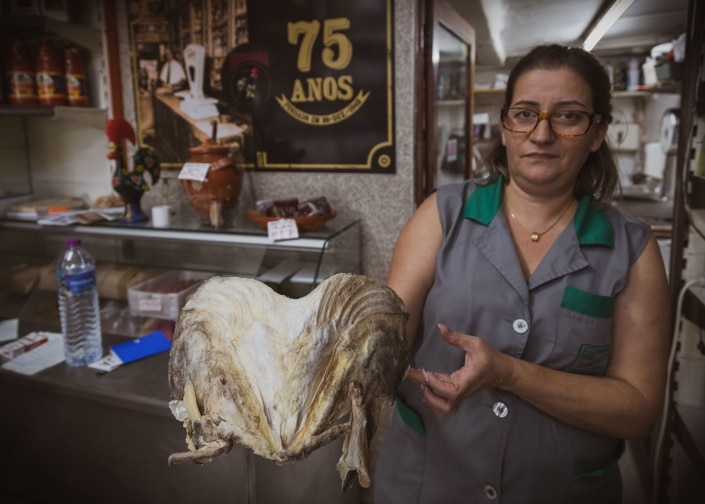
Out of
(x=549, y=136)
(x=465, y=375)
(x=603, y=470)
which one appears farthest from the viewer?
(x=603, y=470)

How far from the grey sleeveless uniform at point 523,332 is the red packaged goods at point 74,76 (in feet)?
6.95

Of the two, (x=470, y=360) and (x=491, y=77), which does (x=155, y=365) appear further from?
(x=491, y=77)

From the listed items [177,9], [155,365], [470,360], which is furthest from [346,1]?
[470,360]

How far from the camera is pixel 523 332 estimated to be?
1127 mm

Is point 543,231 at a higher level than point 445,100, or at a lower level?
lower

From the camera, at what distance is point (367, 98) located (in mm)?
2207

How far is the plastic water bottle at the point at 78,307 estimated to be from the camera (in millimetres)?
1942

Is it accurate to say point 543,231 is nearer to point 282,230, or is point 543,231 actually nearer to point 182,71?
point 282,230

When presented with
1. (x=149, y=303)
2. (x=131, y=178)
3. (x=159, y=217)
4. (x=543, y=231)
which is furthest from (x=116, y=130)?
(x=543, y=231)

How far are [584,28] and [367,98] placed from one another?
87 centimetres

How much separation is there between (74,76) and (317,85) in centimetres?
120

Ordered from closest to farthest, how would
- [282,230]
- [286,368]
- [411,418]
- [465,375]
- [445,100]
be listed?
[286,368], [465,375], [411,418], [282,230], [445,100]

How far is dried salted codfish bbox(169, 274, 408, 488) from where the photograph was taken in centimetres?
76

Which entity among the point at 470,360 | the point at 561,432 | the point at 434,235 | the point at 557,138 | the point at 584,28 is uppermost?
the point at 584,28
